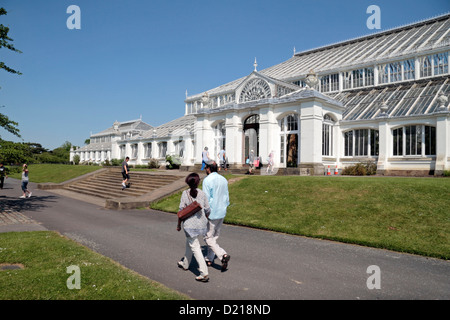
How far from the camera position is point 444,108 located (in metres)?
18.5

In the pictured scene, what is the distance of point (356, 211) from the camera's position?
984 cm

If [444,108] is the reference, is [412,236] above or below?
below

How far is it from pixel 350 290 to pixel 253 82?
2059 centimetres

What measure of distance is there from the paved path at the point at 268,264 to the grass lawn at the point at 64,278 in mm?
472

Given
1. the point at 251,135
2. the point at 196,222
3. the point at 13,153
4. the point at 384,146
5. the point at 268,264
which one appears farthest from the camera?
the point at 251,135

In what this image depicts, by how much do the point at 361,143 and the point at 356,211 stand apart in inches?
560

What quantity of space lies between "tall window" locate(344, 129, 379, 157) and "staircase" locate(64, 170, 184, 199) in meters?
13.0

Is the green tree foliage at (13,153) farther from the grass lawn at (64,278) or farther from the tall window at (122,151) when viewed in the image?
the tall window at (122,151)

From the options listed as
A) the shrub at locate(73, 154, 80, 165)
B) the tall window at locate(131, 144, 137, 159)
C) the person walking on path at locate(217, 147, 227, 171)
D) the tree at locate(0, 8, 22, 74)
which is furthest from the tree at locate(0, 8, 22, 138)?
the shrub at locate(73, 154, 80, 165)

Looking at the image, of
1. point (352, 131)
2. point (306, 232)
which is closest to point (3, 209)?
point (306, 232)

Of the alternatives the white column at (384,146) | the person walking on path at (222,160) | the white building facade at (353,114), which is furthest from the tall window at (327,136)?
the person walking on path at (222,160)

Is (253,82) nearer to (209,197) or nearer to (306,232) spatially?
(306,232)

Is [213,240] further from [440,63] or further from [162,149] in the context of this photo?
[162,149]

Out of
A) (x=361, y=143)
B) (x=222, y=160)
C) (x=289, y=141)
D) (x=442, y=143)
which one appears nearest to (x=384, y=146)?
(x=361, y=143)
